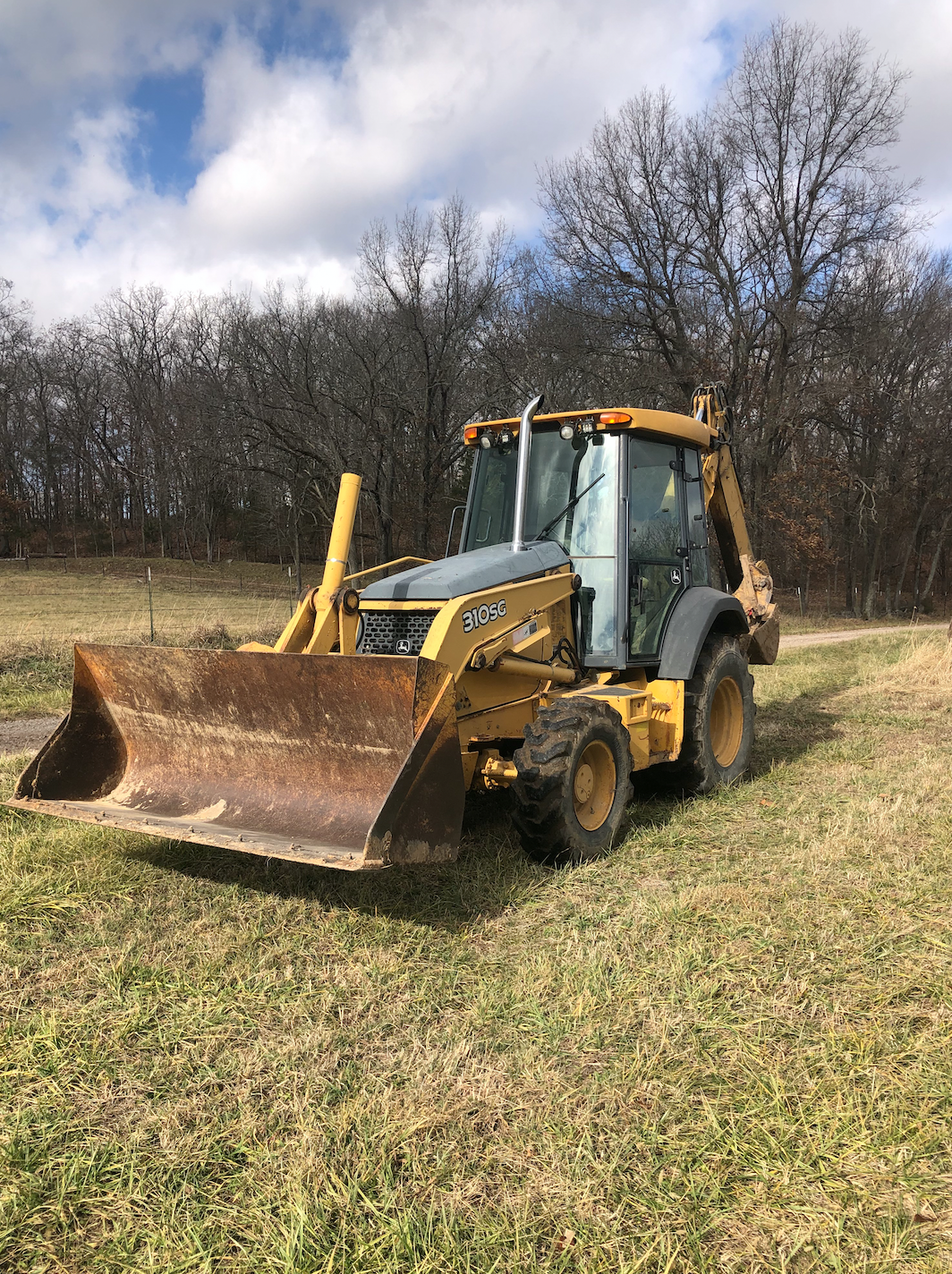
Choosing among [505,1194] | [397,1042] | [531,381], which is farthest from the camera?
[531,381]

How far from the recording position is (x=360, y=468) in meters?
27.7

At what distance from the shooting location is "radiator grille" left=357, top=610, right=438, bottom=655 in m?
4.93

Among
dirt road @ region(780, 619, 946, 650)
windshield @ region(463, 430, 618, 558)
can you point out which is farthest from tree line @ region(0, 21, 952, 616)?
windshield @ region(463, 430, 618, 558)

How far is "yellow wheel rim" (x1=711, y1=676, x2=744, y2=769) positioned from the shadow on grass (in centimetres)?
116

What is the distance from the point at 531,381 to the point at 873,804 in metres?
20.4

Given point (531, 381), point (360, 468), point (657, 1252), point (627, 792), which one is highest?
point (531, 381)

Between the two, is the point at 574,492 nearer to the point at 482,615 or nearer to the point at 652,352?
the point at 482,615

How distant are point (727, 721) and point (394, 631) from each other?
3.07 meters

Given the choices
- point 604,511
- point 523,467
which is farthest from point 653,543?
point 523,467

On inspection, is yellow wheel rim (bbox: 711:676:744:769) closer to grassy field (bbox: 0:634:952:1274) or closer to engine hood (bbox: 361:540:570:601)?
grassy field (bbox: 0:634:952:1274)

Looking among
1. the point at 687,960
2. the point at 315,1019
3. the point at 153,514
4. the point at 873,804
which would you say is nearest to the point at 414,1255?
the point at 315,1019

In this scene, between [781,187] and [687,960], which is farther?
[781,187]

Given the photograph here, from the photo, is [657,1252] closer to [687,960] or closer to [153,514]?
[687,960]

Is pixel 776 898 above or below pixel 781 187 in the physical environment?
below
